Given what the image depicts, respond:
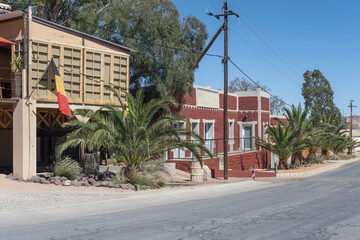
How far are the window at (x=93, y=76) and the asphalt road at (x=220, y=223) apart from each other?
9.08 m

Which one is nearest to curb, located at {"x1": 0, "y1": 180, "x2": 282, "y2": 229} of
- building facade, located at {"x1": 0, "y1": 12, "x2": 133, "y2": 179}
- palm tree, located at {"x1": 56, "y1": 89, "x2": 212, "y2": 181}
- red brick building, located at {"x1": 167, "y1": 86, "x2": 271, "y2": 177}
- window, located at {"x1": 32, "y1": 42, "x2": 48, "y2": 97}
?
palm tree, located at {"x1": 56, "y1": 89, "x2": 212, "y2": 181}

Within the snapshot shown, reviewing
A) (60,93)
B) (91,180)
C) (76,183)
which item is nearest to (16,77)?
(60,93)

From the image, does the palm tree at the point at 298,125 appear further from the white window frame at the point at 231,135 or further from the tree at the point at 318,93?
the tree at the point at 318,93

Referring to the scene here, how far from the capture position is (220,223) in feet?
33.0

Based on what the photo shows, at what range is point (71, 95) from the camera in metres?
19.9

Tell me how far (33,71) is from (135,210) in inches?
376

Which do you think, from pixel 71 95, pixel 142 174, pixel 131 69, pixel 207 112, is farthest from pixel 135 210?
pixel 207 112

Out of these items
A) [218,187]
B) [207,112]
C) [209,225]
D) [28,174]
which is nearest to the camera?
[209,225]

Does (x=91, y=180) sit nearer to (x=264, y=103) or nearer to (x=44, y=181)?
(x=44, y=181)

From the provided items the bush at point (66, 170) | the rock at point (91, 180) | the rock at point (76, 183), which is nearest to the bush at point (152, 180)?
the rock at point (91, 180)

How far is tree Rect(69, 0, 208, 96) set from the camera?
27.0m

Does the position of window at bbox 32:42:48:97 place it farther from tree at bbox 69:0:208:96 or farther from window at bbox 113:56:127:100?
tree at bbox 69:0:208:96

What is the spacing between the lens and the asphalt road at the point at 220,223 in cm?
870

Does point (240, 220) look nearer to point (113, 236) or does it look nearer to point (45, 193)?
point (113, 236)
